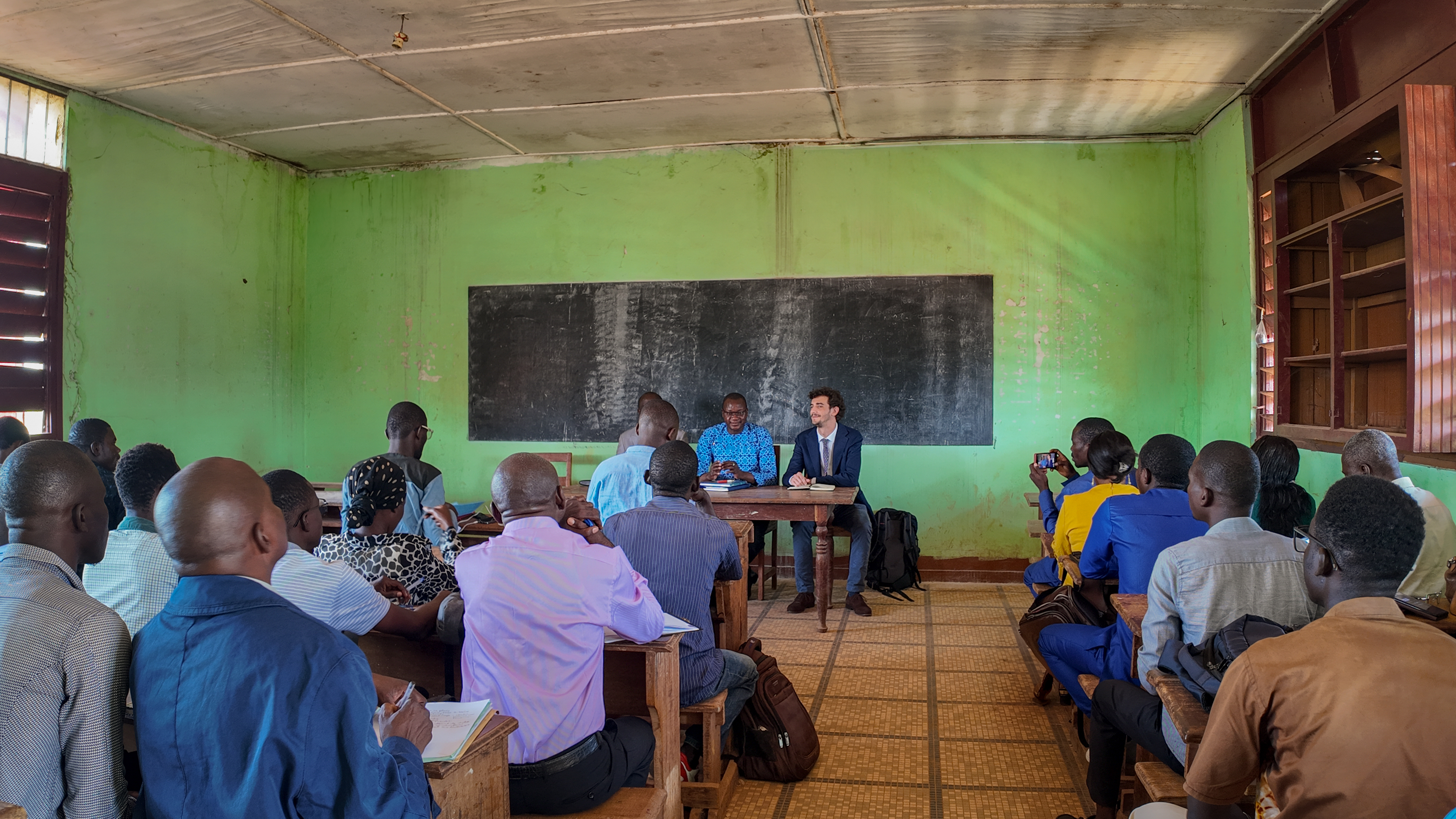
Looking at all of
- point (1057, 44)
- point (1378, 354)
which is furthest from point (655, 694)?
point (1057, 44)

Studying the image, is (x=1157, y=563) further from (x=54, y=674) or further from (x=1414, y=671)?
(x=54, y=674)

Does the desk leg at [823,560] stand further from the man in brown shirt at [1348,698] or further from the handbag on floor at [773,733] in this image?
the man in brown shirt at [1348,698]

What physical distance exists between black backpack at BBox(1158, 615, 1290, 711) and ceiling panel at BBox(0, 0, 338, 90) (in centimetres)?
425

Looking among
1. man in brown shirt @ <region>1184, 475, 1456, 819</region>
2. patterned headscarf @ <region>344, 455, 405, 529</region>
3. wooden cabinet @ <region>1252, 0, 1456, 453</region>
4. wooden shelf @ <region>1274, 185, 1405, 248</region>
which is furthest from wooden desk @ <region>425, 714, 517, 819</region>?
wooden shelf @ <region>1274, 185, 1405, 248</region>

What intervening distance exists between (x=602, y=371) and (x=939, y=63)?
10.1 ft

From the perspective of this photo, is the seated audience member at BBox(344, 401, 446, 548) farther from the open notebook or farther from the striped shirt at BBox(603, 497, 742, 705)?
the open notebook

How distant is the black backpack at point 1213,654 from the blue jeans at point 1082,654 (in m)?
0.67

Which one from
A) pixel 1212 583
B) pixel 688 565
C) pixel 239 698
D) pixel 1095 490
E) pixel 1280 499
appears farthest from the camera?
pixel 1095 490

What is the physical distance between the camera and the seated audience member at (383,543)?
2469 mm

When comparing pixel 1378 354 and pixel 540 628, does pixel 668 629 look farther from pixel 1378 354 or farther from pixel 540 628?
pixel 1378 354

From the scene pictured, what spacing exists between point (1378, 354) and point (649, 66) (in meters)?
3.54

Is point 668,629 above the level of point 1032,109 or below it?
below

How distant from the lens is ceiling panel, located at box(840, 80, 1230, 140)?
4973 millimetres

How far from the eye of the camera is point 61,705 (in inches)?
48.9
